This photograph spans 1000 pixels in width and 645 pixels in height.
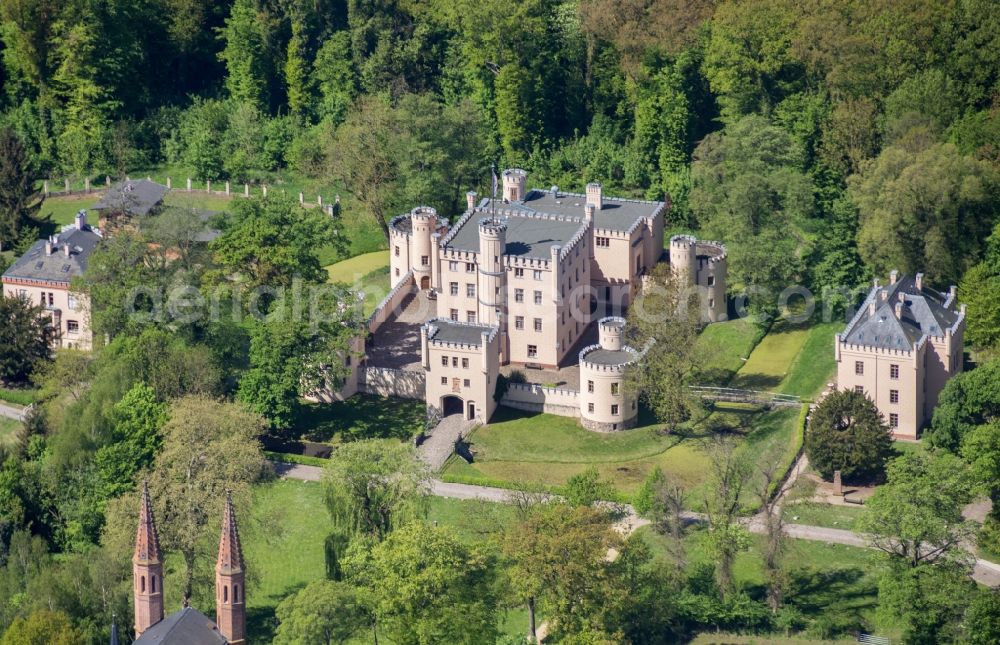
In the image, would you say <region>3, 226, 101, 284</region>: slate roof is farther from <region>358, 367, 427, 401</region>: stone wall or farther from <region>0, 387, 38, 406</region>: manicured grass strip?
<region>358, 367, 427, 401</region>: stone wall

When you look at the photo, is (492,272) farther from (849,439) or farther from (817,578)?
(817,578)

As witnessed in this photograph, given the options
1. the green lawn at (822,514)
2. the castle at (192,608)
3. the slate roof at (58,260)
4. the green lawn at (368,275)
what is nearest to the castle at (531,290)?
the green lawn at (368,275)

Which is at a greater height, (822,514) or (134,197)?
(134,197)

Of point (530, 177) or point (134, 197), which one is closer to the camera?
point (134, 197)

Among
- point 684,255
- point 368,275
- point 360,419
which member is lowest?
point 360,419

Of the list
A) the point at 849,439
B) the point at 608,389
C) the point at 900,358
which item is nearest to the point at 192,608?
the point at 608,389

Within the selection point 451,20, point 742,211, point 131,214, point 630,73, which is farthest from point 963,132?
point 131,214
